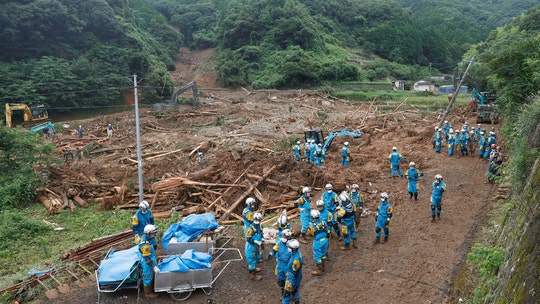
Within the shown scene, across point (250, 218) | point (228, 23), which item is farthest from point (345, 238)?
point (228, 23)

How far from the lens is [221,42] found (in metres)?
77.6

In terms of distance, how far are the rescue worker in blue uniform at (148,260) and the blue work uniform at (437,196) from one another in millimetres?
8709

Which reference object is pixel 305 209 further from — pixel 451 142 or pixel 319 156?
pixel 451 142

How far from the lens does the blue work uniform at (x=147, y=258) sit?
357 inches

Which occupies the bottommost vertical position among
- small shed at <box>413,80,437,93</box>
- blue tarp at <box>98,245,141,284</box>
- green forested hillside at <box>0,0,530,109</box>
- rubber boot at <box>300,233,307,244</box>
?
rubber boot at <box>300,233,307,244</box>

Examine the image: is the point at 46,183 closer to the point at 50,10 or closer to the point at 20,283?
the point at 20,283

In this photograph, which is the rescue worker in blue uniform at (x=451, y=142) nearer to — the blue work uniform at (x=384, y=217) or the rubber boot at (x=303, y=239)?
the blue work uniform at (x=384, y=217)

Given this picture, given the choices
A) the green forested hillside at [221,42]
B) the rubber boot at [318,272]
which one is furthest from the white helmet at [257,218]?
the green forested hillside at [221,42]

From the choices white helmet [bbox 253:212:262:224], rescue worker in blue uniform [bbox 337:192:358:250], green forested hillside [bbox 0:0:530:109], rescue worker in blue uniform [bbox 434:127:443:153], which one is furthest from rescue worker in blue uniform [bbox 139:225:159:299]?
green forested hillside [bbox 0:0:530:109]

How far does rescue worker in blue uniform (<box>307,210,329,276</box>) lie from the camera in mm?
9859

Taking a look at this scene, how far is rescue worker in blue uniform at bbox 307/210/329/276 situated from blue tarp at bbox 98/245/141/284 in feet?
14.0

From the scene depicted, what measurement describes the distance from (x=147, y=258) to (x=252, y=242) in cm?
253

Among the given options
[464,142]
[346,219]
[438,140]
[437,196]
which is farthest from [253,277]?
[438,140]

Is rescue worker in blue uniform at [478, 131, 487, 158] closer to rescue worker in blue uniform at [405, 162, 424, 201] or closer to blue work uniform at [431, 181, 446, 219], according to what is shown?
rescue worker in blue uniform at [405, 162, 424, 201]
